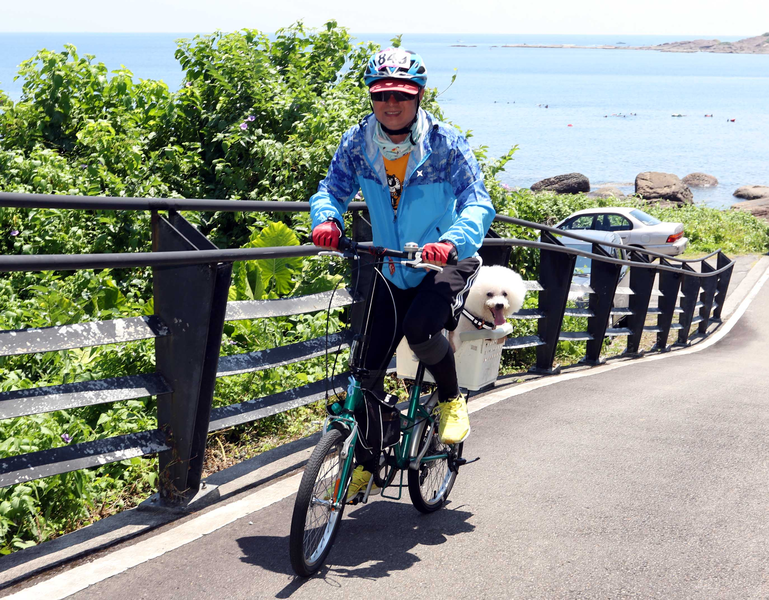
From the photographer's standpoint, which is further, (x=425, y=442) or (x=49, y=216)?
(x=49, y=216)

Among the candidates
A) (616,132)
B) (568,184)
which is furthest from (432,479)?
(616,132)

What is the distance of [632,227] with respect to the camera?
24.7m

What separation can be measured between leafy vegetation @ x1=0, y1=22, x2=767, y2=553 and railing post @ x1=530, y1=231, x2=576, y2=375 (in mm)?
1915

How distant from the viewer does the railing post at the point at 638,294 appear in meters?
10.7

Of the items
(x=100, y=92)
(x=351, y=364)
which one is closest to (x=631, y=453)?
(x=351, y=364)

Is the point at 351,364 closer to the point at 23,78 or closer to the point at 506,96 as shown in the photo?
the point at 23,78

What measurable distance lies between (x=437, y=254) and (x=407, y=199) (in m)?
0.58

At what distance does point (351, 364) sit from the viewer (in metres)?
3.68

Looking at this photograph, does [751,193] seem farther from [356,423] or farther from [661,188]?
[356,423]

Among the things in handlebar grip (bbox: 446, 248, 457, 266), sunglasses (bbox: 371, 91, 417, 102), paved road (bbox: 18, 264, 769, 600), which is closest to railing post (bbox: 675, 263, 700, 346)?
paved road (bbox: 18, 264, 769, 600)

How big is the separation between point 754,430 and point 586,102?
157 metres

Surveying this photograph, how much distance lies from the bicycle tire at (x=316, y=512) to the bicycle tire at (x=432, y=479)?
577 mm

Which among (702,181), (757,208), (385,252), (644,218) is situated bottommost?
(644,218)

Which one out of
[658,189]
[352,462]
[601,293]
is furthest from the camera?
[658,189]
